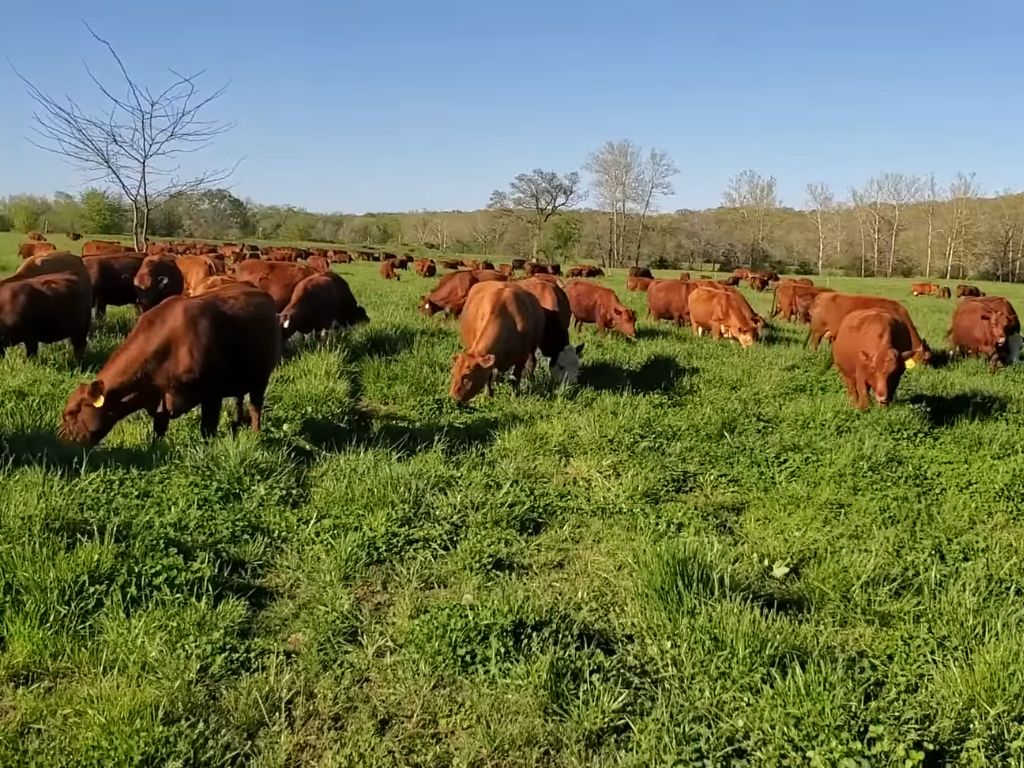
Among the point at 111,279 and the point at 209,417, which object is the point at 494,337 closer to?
the point at 209,417

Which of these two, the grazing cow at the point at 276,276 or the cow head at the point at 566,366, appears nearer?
the cow head at the point at 566,366

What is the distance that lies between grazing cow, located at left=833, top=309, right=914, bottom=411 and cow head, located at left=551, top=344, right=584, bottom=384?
3378 millimetres

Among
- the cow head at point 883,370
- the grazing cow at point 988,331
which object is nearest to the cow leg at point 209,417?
the cow head at point 883,370

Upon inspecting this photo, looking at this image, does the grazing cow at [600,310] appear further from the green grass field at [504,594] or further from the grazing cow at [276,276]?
the green grass field at [504,594]

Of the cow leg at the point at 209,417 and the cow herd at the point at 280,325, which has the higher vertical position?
the cow herd at the point at 280,325

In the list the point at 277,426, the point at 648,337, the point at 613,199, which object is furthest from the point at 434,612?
the point at 613,199

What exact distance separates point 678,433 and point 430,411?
2547 millimetres

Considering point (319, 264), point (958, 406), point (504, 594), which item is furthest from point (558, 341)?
point (319, 264)

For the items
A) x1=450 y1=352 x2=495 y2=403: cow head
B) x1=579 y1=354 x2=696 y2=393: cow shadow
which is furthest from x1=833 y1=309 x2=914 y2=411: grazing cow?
x1=450 y1=352 x2=495 y2=403: cow head

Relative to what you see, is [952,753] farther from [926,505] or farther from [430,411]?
[430,411]

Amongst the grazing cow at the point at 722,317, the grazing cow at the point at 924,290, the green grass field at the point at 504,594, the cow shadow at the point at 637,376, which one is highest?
the grazing cow at the point at 924,290

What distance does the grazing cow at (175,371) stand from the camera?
20.0 ft

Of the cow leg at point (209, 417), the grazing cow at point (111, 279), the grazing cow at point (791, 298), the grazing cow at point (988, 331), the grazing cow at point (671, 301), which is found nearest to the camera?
the cow leg at point (209, 417)

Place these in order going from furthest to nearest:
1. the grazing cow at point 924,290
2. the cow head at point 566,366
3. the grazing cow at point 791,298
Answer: the grazing cow at point 924,290 → the grazing cow at point 791,298 → the cow head at point 566,366
